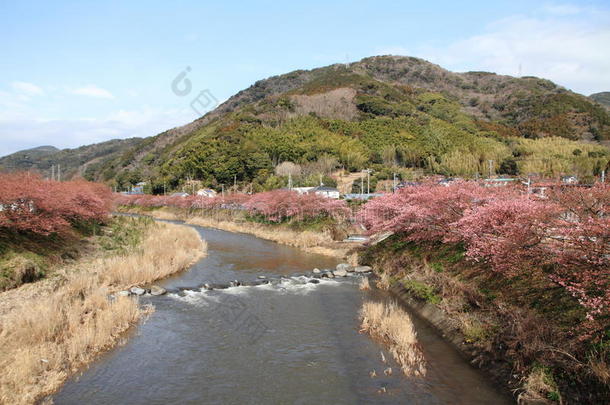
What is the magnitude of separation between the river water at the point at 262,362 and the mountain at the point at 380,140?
5948 cm

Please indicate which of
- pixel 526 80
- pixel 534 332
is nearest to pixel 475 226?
pixel 534 332

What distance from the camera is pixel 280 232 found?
40031 millimetres

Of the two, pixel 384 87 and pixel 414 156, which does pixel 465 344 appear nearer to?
pixel 414 156

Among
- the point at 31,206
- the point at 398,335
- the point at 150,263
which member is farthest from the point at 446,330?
the point at 31,206

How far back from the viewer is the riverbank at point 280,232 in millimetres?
31578

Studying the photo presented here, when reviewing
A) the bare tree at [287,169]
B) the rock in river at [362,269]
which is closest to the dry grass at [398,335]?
the rock in river at [362,269]

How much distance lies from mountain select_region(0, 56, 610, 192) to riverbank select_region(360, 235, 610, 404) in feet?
181

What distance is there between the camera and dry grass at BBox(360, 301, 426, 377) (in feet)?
35.7

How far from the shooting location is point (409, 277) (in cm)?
1895

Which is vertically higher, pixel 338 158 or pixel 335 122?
pixel 335 122

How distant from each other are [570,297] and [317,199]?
31821mm

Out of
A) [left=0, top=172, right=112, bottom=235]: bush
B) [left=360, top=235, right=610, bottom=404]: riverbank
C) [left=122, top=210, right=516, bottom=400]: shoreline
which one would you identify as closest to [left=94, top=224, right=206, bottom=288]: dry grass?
[left=0, top=172, right=112, bottom=235]: bush

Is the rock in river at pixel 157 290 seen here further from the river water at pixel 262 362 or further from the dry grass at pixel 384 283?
the dry grass at pixel 384 283

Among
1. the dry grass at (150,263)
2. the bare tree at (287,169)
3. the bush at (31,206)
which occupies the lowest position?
the dry grass at (150,263)
